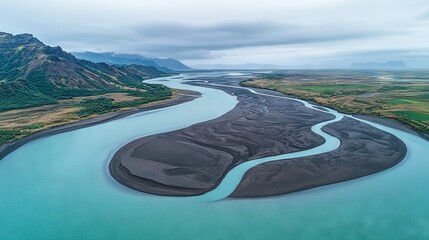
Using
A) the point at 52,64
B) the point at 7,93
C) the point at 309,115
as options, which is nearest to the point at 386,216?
the point at 309,115

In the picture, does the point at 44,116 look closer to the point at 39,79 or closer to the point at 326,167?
the point at 39,79

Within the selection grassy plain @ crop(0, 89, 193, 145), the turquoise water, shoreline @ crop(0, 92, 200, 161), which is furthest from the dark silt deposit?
grassy plain @ crop(0, 89, 193, 145)

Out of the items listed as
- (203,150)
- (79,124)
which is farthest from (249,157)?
(79,124)

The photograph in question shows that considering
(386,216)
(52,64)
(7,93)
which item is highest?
(52,64)

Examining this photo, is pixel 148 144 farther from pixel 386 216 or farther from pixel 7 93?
pixel 7 93

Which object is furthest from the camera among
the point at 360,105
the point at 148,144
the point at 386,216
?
the point at 360,105
